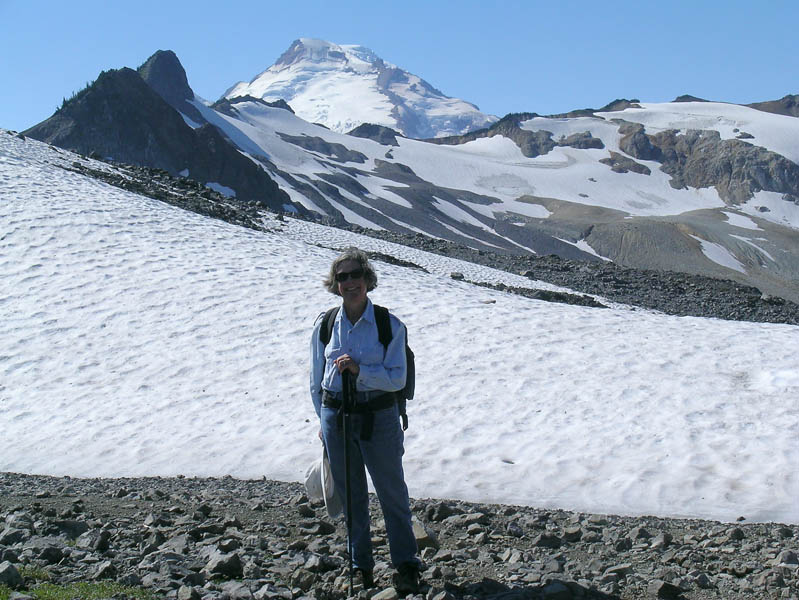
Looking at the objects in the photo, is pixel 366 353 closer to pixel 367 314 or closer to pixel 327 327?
pixel 367 314

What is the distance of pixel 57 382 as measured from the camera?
1327 centimetres

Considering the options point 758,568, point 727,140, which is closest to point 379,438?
point 758,568

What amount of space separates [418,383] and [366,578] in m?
7.06

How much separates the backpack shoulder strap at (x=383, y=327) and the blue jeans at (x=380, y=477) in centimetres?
50

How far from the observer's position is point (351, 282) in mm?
5984

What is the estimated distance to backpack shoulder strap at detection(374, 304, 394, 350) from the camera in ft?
19.6

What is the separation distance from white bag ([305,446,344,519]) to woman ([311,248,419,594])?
0.28ft

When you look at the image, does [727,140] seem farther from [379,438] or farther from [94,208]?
[379,438]

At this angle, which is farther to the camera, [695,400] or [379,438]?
[695,400]

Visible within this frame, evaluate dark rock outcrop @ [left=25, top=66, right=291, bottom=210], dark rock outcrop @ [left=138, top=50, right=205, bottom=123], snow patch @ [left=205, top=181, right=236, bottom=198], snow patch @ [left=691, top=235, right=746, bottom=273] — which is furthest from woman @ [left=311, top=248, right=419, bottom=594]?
dark rock outcrop @ [left=138, top=50, right=205, bottom=123]

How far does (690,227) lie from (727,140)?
90863mm

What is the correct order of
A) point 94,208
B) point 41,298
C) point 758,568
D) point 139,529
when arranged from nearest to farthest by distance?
point 758,568 → point 139,529 → point 41,298 → point 94,208

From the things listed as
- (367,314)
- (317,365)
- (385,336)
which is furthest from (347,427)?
(367,314)

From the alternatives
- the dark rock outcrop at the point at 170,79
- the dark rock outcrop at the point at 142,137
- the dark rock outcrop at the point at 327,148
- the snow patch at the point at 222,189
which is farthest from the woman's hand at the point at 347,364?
the dark rock outcrop at the point at 327,148
